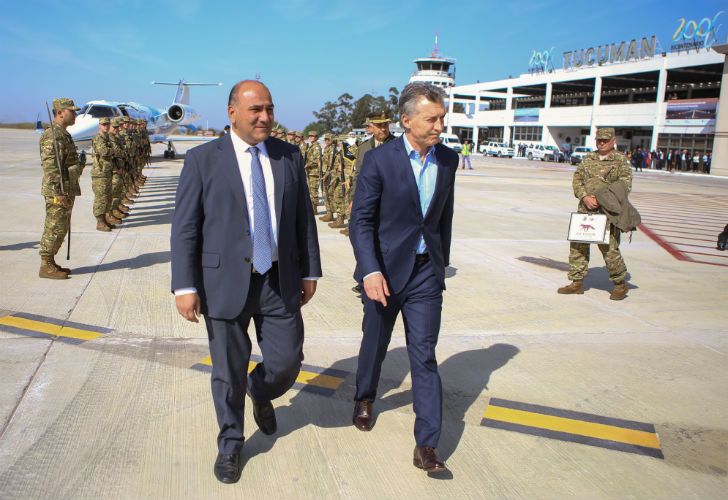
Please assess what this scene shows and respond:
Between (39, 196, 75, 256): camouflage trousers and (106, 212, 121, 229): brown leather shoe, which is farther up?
(39, 196, 75, 256): camouflage trousers

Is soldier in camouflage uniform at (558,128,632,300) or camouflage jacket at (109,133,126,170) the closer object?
soldier in camouflage uniform at (558,128,632,300)

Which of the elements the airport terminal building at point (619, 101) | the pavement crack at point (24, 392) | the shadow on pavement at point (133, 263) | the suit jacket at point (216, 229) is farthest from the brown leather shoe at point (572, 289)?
the airport terminal building at point (619, 101)

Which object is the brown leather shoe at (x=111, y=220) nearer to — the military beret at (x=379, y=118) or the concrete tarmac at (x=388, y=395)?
the concrete tarmac at (x=388, y=395)

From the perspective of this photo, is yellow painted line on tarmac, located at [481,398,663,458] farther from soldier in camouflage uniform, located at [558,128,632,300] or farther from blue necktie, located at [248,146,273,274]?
soldier in camouflage uniform, located at [558,128,632,300]

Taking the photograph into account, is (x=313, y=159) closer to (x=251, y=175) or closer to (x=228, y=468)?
(x=251, y=175)

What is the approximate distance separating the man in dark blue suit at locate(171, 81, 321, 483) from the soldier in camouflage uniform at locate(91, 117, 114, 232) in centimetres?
786

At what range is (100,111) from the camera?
2230 centimetres

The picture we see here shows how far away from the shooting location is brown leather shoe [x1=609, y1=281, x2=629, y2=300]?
6758 mm

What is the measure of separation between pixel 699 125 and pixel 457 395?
167 feet

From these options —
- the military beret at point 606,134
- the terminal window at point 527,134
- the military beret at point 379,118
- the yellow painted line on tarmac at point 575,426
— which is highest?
the terminal window at point 527,134

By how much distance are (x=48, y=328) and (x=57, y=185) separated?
253 cm

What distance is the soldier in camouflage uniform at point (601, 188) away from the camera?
21.9 ft

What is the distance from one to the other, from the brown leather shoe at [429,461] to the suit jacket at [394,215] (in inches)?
34.1

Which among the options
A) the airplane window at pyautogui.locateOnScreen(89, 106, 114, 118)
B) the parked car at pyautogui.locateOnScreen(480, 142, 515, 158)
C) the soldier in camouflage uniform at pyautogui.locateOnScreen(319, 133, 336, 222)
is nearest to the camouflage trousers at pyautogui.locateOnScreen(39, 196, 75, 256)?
the soldier in camouflage uniform at pyautogui.locateOnScreen(319, 133, 336, 222)
